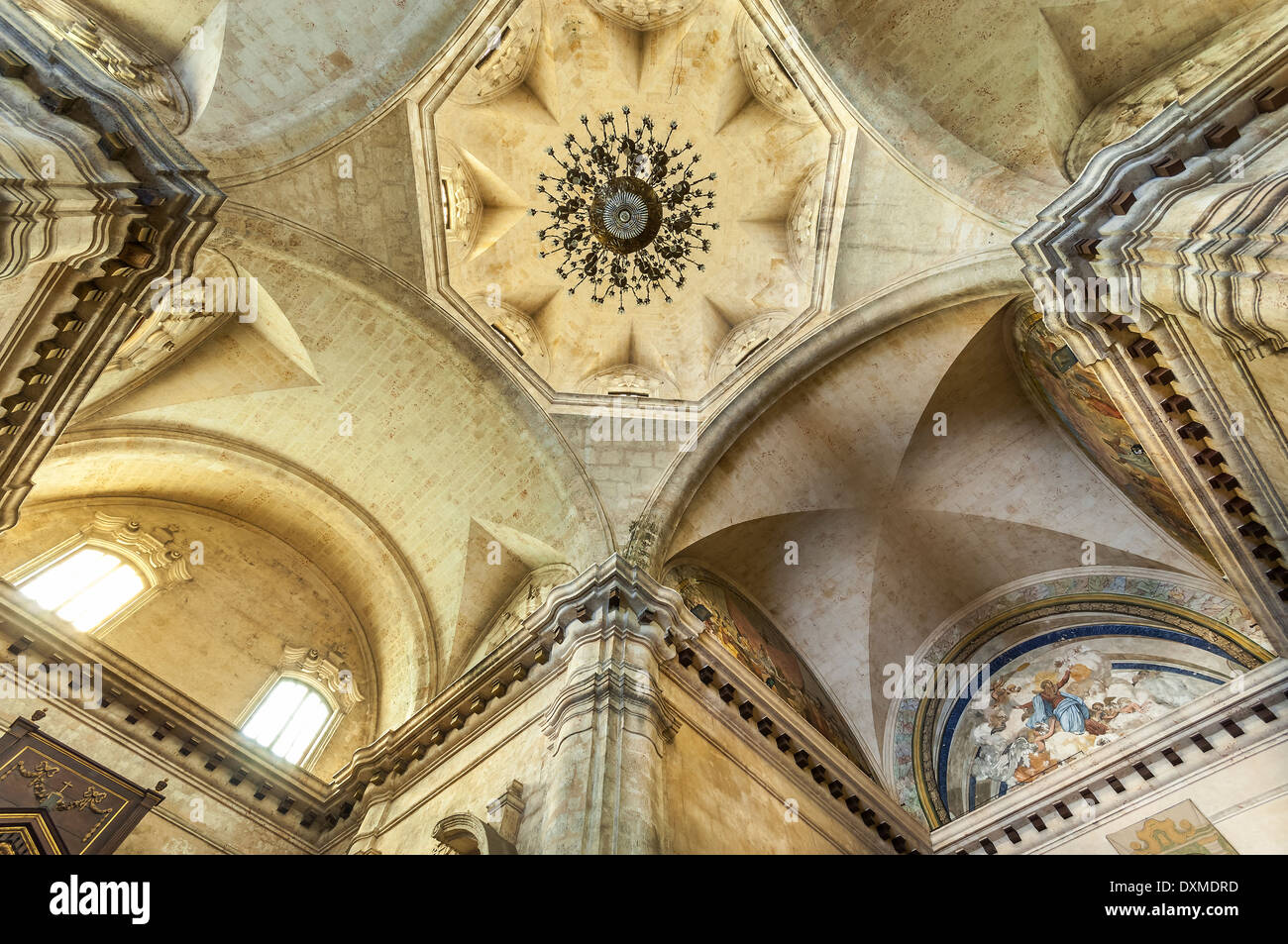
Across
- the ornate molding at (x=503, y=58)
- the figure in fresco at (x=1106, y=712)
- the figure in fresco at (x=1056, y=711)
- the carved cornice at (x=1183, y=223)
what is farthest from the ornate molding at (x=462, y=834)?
the ornate molding at (x=503, y=58)

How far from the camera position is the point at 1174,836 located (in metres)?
7.80

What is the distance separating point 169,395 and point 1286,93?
38.9ft

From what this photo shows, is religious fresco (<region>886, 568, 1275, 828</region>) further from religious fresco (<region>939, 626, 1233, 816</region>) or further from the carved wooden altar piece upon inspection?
the carved wooden altar piece

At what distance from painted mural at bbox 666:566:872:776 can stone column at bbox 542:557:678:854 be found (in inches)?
60.6

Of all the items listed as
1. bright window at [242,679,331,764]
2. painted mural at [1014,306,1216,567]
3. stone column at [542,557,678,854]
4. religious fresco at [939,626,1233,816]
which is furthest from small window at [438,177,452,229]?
religious fresco at [939,626,1233,816]

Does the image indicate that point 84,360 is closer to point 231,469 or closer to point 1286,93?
point 231,469

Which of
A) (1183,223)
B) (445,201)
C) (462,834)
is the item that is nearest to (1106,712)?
(1183,223)

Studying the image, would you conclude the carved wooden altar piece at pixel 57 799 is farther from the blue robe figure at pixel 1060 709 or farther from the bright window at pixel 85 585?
the blue robe figure at pixel 1060 709

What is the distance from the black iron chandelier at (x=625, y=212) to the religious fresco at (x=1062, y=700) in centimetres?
776

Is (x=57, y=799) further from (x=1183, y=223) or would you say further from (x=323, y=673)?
(x=1183, y=223)

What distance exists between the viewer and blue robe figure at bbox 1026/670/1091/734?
10195mm

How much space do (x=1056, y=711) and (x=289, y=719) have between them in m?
10.2

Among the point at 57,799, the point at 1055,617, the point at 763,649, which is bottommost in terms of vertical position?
the point at 57,799
